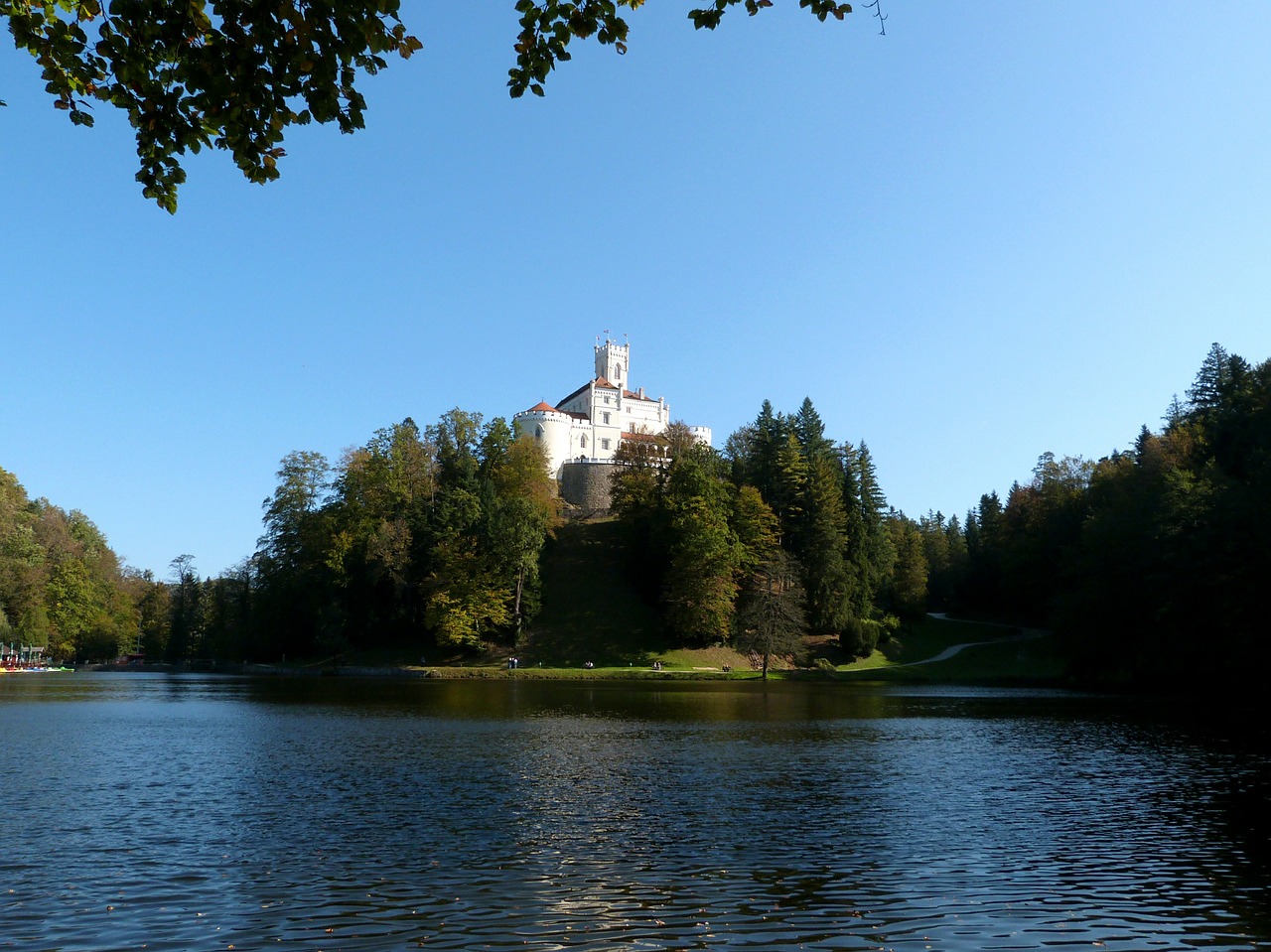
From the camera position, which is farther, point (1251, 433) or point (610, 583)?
point (610, 583)

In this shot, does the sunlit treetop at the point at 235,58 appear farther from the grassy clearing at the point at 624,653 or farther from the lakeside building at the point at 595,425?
the lakeside building at the point at 595,425

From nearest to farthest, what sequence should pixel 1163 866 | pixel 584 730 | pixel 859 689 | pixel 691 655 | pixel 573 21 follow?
pixel 573 21 < pixel 1163 866 < pixel 584 730 < pixel 859 689 < pixel 691 655

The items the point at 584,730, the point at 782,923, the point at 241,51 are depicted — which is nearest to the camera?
the point at 241,51

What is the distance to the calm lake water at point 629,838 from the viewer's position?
9.40m

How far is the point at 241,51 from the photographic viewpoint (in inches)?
235

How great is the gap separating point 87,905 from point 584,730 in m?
18.7

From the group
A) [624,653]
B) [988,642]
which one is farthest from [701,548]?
[988,642]

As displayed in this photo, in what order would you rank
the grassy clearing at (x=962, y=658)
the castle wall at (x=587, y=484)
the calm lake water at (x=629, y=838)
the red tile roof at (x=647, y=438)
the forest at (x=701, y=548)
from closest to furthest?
the calm lake water at (x=629, y=838), the forest at (x=701, y=548), the grassy clearing at (x=962, y=658), the red tile roof at (x=647, y=438), the castle wall at (x=587, y=484)

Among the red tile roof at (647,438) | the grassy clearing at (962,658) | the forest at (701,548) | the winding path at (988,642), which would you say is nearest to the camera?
the forest at (701,548)

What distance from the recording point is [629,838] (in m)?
13.5

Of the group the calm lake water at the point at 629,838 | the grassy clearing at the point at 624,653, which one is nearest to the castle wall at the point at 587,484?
the grassy clearing at the point at 624,653

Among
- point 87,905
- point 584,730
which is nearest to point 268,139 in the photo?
point 87,905

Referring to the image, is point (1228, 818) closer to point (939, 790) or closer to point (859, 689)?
point (939, 790)

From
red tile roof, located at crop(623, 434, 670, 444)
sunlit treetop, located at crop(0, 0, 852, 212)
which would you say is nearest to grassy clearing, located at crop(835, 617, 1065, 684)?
red tile roof, located at crop(623, 434, 670, 444)
